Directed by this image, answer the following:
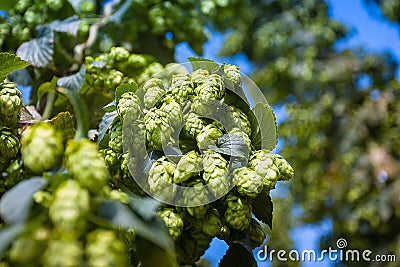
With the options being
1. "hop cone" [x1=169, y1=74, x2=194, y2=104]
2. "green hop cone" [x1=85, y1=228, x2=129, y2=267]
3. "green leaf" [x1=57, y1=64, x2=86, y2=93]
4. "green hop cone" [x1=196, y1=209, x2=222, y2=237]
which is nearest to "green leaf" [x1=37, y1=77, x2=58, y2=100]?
"green leaf" [x1=57, y1=64, x2=86, y2=93]

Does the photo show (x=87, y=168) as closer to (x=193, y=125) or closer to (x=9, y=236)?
(x=9, y=236)

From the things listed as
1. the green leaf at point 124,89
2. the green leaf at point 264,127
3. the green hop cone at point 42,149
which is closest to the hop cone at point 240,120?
the green leaf at point 264,127

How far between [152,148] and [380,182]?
2915 mm

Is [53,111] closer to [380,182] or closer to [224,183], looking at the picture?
[224,183]

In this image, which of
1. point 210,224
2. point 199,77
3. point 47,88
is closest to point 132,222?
point 210,224

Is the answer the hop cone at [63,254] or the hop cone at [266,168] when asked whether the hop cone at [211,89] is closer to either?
the hop cone at [266,168]

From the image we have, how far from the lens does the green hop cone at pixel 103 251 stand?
30cm

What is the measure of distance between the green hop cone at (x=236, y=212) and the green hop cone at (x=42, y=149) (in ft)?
0.60

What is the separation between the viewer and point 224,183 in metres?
0.49

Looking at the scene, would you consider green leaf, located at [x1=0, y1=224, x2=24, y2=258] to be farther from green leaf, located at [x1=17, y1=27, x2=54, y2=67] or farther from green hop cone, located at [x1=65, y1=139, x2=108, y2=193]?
green leaf, located at [x1=17, y1=27, x2=54, y2=67]

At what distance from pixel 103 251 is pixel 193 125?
0.82 ft

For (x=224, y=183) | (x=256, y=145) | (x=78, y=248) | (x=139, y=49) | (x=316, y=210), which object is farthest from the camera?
(x=316, y=210)

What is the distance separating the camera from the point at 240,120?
0.56 meters

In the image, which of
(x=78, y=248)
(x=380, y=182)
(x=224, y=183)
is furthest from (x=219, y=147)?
(x=380, y=182)
